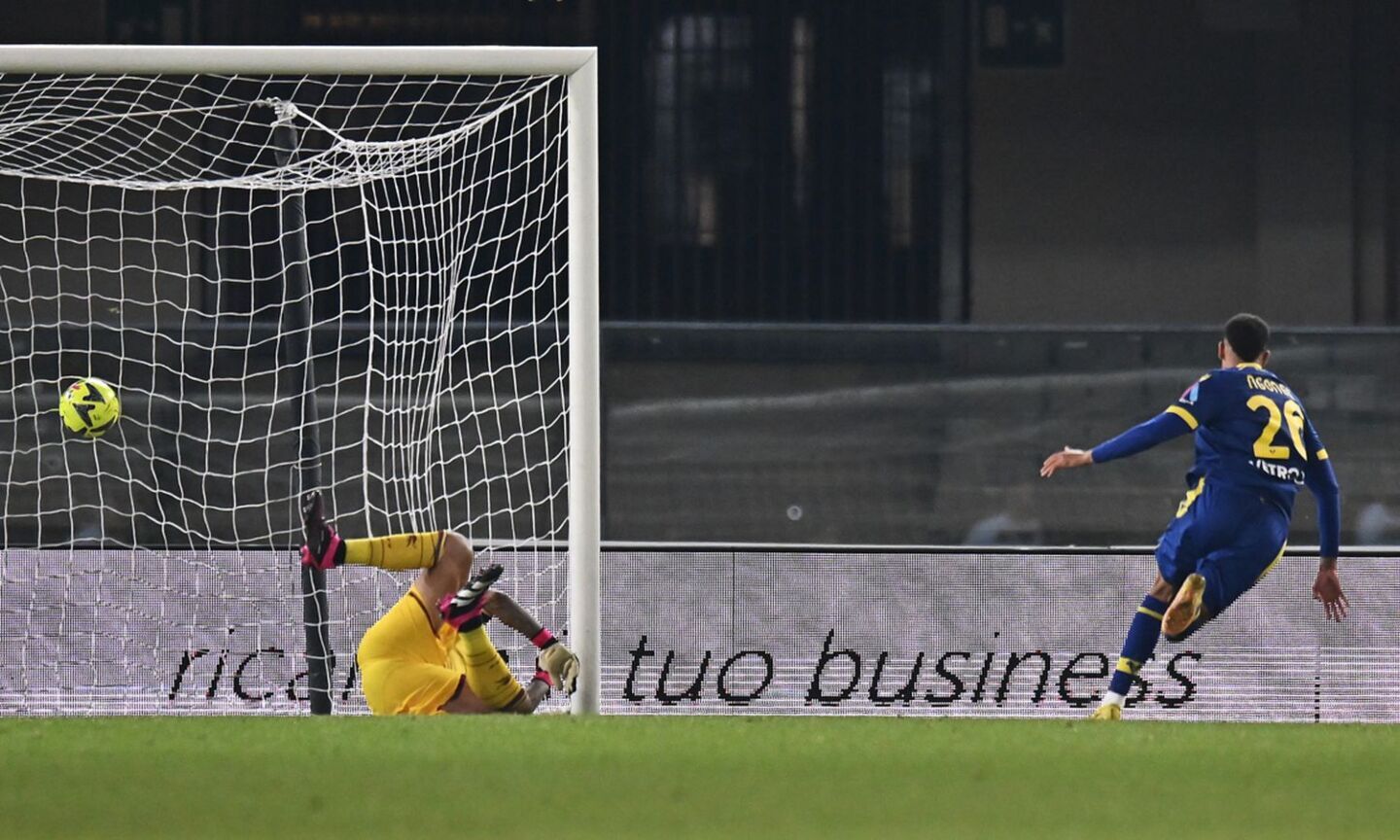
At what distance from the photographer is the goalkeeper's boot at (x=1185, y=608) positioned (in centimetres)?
514

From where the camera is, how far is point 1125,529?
768 cm

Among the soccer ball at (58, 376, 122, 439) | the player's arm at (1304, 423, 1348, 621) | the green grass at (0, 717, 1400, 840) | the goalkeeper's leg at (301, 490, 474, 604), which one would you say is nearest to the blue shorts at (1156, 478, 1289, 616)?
the player's arm at (1304, 423, 1348, 621)

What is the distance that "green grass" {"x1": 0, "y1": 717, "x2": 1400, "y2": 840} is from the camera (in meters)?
3.01

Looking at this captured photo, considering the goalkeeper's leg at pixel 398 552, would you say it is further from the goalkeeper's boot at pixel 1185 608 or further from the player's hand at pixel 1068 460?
the goalkeeper's boot at pixel 1185 608

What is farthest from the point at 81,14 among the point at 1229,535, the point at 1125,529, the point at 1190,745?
the point at 1190,745

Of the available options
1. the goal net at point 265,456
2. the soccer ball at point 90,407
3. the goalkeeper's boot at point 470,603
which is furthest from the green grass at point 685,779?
the goal net at point 265,456

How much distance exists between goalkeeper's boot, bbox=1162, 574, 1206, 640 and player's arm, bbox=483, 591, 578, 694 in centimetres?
169

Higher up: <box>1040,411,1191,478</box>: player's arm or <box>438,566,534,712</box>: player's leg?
<box>1040,411,1191,478</box>: player's arm

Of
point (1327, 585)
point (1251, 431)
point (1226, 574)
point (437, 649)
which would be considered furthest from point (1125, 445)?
point (437, 649)

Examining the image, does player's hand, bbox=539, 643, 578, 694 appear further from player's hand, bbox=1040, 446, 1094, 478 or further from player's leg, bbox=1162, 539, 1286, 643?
player's leg, bbox=1162, 539, 1286, 643

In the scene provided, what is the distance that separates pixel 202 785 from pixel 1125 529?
513 centimetres

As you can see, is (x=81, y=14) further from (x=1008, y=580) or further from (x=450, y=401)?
(x=1008, y=580)

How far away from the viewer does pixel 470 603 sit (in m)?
5.02

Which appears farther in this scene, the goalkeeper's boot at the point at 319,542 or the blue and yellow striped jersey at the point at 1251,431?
the blue and yellow striped jersey at the point at 1251,431
